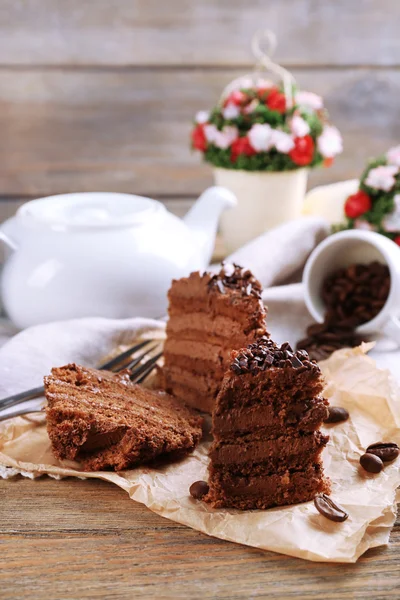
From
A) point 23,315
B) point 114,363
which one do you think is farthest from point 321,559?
point 23,315

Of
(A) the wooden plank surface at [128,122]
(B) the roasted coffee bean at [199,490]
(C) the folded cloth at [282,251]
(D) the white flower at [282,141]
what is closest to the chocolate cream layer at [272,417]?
(B) the roasted coffee bean at [199,490]

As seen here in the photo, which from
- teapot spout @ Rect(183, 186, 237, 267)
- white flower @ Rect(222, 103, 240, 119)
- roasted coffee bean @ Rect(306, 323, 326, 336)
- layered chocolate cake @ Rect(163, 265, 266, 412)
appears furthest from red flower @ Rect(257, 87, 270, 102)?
layered chocolate cake @ Rect(163, 265, 266, 412)

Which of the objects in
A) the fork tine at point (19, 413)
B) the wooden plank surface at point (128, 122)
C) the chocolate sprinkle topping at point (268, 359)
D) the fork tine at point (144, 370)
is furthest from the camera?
the wooden plank surface at point (128, 122)

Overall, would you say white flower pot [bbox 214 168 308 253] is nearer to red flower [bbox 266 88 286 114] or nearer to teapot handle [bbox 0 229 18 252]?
red flower [bbox 266 88 286 114]

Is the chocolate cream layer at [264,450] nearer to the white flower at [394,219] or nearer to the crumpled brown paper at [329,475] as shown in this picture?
the crumpled brown paper at [329,475]

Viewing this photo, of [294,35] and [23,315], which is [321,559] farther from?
[294,35]
